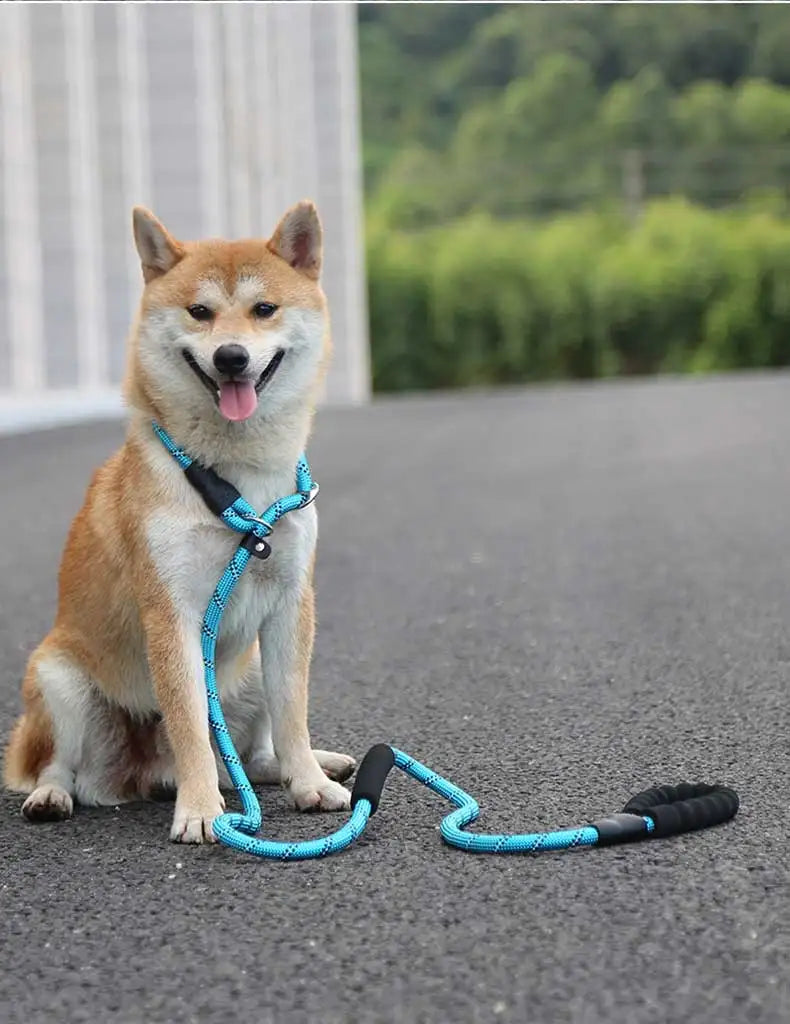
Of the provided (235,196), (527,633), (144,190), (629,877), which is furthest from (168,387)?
(235,196)

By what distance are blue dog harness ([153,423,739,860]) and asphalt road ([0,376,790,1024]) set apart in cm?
3

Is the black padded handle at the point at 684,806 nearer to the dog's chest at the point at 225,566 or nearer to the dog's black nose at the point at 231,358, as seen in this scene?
the dog's chest at the point at 225,566

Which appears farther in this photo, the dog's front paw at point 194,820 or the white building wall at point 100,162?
the white building wall at point 100,162

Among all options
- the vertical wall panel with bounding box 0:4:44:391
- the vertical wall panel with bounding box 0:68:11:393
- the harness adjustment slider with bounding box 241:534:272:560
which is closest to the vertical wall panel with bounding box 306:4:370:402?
the vertical wall panel with bounding box 0:4:44:391

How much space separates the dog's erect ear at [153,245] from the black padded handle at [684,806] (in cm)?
138

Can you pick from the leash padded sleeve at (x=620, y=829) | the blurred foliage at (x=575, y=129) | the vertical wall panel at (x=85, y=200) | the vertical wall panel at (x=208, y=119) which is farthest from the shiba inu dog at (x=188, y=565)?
the blurred foliage at (x=575, y=129)

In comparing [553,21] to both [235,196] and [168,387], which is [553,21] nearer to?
[235,196]

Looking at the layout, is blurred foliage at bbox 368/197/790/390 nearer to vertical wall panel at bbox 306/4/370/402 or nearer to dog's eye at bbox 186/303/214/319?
vertical wall panel at bbox 306/4/370/402

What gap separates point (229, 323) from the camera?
294 centimetres

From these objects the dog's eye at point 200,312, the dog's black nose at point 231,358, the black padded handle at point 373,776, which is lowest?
the black padded handle at point 373,776

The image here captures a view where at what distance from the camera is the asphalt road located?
2088mm

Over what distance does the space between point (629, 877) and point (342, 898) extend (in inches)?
18.4

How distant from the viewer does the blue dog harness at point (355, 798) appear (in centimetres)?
269

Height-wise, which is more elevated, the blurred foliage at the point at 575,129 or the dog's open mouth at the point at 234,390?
the blurred foliage at the point at 575,129
